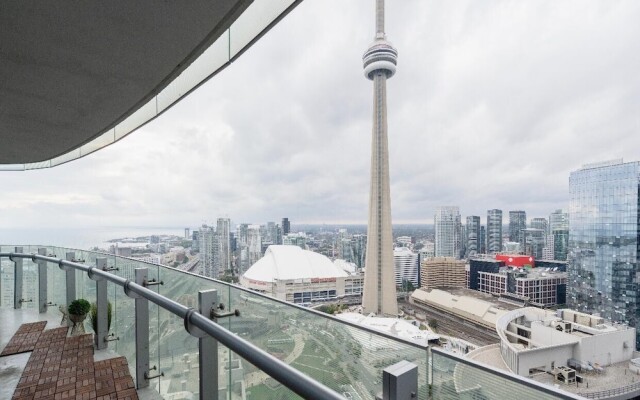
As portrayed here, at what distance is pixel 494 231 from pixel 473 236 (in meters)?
3.06

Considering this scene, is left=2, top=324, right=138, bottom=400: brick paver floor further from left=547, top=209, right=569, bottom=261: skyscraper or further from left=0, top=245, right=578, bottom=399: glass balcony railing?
left=547, top=209, right=569, bottom=261: skyscraper

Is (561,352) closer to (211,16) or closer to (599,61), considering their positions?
(211,16)

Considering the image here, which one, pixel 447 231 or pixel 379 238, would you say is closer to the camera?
pixel 379 238

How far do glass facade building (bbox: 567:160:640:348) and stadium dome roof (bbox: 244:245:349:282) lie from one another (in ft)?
64.7

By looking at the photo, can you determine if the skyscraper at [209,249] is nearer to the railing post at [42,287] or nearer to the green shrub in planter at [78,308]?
the railing post at [42,287]

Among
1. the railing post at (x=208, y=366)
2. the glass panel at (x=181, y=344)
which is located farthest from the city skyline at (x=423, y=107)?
the railing post at (x=208, y=366)

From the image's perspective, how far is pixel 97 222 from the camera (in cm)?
2111

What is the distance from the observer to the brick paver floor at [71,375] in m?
1.92

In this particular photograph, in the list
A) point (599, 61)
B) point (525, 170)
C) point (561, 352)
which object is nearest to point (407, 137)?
point (525, 170)

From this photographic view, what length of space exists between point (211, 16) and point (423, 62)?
50.3 meters

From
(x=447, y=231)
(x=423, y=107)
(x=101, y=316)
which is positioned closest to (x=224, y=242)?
(x=101, y=316)

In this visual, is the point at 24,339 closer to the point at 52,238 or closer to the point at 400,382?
the point at 400,382

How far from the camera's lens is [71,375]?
2150 millimetres

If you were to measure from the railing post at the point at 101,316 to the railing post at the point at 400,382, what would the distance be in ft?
9.14
